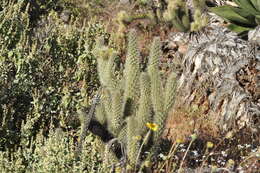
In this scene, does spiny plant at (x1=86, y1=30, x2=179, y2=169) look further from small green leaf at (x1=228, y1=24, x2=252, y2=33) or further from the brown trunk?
small green leaf at (x1=228, y1=24, x2=252, y2=33)

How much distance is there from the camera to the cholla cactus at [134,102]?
3871mm

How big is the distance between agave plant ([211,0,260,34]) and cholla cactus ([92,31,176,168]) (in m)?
3.05

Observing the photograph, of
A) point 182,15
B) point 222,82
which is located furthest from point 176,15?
point 222,82

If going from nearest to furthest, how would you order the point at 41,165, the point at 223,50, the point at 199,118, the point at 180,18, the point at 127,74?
the point at 41,165
the point at 127,74
the point at 199,118
the point at 223,50
the point at 180,18

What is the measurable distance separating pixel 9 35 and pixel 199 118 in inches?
89.7

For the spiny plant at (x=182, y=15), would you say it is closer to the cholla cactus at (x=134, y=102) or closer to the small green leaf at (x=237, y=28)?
the small green leaf at (x=237, y=28)

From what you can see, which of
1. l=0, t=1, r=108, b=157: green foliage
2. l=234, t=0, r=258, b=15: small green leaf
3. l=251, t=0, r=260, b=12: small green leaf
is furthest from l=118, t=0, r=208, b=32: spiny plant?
l=0, t=1, r=108, b=157: green foliage

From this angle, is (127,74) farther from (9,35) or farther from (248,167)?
(9,35)

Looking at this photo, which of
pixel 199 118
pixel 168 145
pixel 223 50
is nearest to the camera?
pixel 168 145

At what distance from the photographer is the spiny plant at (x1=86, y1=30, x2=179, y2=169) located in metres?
3.87

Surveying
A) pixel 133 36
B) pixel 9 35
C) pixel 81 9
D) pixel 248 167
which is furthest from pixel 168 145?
pixel 81 9

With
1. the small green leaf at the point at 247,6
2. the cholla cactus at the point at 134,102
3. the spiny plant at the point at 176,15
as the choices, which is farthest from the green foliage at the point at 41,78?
the small green leaf at the point at 247,6

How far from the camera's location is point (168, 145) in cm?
466

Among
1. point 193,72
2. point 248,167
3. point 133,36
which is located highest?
point 133,36
